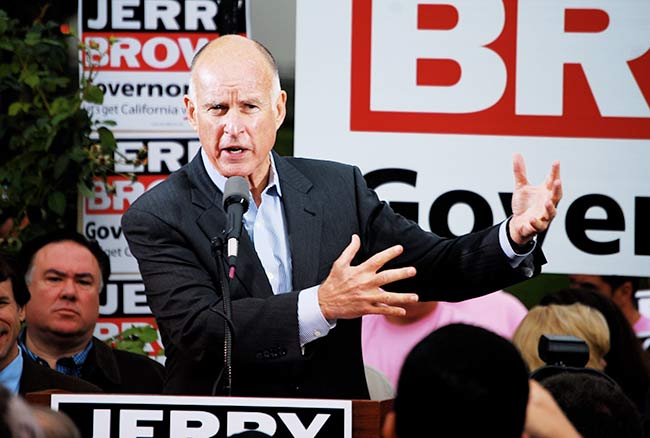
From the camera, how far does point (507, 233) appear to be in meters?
3.34

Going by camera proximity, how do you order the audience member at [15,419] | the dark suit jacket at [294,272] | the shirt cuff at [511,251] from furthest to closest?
the shirt cuff at [511,251] → the dark suit jacket at [294,272] → the audience member at [15,419]

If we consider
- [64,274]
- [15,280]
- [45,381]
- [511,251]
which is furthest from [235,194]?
[64,274]

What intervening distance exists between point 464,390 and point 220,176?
199cm

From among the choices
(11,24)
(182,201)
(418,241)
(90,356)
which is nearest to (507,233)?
(418,241)

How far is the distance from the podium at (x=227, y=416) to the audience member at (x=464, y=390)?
119 centimetres

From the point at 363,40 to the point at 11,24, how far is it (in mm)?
1736

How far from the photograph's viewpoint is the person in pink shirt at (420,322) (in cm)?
543

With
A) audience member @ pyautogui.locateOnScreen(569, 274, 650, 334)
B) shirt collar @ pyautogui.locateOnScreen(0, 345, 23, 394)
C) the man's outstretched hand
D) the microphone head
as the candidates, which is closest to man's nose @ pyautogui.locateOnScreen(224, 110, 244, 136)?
the microphone head

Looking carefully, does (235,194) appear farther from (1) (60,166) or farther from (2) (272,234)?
(1) (60,166)

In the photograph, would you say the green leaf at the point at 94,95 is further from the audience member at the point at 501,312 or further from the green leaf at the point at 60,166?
the audience member at the point at 501,312

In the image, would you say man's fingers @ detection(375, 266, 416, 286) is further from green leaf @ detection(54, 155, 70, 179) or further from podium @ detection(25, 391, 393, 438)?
green leaf @ detection(54, 155, 70, 179)

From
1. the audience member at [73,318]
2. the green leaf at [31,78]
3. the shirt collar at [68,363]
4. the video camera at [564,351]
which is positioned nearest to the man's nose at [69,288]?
the audience member at [73,318]

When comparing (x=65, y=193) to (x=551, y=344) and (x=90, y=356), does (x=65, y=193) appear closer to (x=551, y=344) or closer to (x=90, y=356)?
(x=90, y=356)

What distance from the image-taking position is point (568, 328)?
4.67 meters
